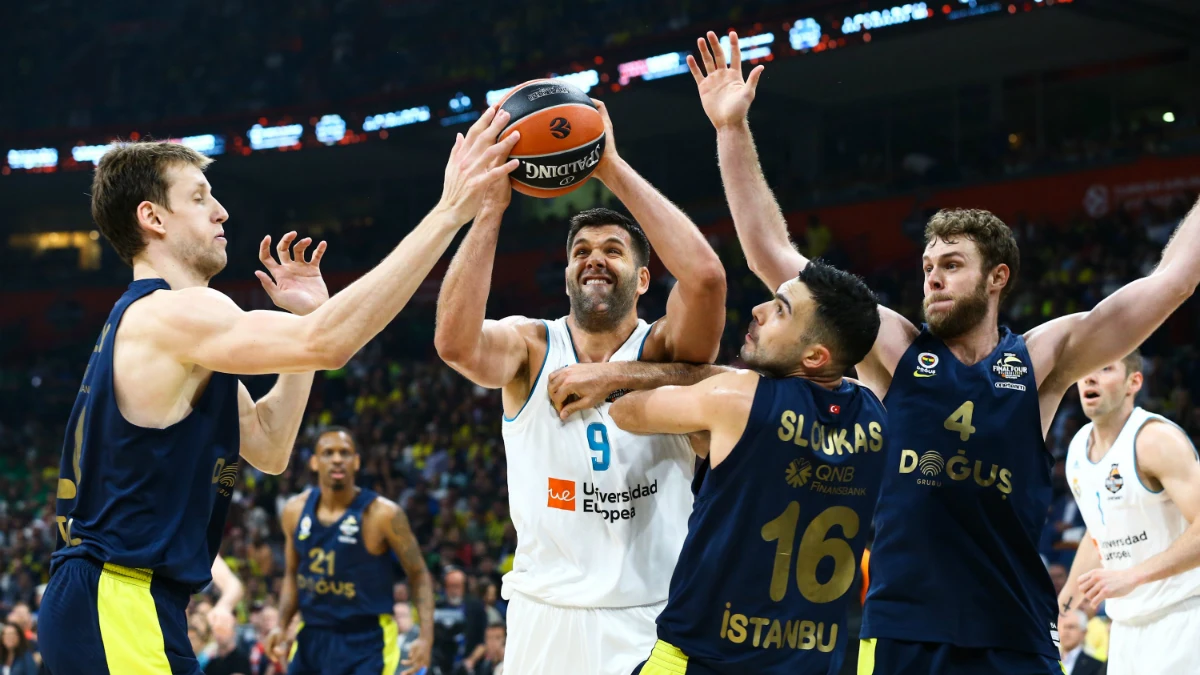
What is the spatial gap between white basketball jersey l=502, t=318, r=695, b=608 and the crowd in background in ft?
23.0

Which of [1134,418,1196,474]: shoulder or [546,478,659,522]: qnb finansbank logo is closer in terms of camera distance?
[546,478,659,522]: qnb finansbank logo

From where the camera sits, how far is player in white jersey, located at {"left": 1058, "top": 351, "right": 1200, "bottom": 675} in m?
5.87

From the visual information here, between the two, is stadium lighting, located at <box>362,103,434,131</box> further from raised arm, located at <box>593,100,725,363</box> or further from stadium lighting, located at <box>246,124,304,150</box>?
raised arm, located at <box>593,100,725,363</box>

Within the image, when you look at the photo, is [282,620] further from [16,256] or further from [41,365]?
[16,256]

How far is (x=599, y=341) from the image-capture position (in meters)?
4.55

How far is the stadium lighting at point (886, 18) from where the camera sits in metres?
17.2

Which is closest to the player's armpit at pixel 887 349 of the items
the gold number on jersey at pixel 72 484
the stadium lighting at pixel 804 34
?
the gold number on jersey at pixel 72 484

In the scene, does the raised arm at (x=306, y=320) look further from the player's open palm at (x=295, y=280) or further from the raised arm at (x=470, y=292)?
the player's open palm at (x=295, y=280)

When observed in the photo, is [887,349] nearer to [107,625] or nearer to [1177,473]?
[1177,473]

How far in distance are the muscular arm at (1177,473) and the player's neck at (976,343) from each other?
170cm

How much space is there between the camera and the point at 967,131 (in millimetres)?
19797

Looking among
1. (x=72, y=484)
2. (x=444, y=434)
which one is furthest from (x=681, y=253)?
(x=444, y=434)

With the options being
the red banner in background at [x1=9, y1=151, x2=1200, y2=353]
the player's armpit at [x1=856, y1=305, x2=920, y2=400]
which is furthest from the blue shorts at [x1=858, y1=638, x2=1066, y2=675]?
the red banner in background at [x1=9, y1=151, x2=1200, y2=353]

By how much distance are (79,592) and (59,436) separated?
2367 centimetres
